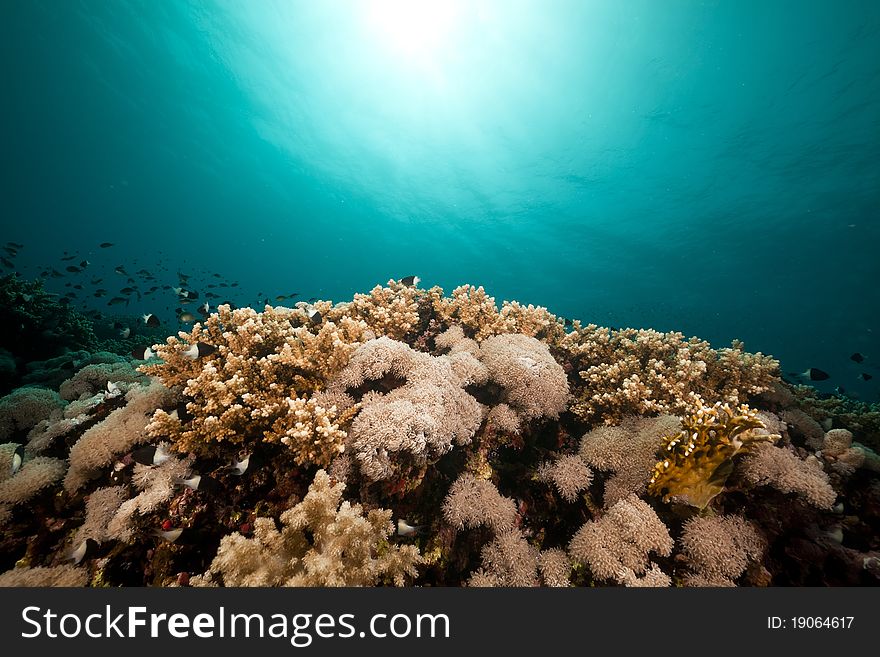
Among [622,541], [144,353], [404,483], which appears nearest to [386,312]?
[404,483]

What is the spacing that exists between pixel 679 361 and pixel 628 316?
8231 centimetres

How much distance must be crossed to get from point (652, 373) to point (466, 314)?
2743 millimetres

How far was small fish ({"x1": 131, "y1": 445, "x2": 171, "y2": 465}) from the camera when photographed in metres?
2.89

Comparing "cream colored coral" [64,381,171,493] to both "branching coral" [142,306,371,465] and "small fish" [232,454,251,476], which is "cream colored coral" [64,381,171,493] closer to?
"branching coral" [142,306,371,465]

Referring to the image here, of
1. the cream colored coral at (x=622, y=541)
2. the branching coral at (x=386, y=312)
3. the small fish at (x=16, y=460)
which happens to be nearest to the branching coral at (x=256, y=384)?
the branching coral at (x=386, y=312)

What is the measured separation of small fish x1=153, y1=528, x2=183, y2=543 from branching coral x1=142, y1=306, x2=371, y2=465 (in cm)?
66

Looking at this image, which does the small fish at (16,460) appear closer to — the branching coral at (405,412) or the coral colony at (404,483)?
the coral colony at (404,483)

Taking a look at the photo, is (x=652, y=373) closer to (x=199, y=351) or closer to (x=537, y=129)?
(x=199, y=351)

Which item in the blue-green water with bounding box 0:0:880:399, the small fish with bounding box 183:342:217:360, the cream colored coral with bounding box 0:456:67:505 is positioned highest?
the blue-green water with bounding box 0:0:880:399

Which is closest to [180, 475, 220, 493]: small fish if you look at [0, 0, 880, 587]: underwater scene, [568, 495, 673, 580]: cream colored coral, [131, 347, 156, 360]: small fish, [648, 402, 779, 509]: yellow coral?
[0, 0, 880, 587]: underwater scene

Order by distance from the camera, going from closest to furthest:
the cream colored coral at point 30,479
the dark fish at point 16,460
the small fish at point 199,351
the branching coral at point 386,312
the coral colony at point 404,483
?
the coral colony at point 404,483 < the cream colored coral at point 30,479 < the dark fish at point 16,460 < the small fish at point 199,351 < the branching coral at point 386,312

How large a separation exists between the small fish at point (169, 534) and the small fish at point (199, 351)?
1.64m

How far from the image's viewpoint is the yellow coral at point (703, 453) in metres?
2.83

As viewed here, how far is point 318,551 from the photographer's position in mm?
2490
